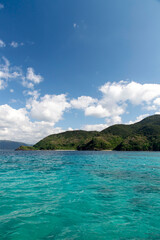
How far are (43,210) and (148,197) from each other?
1074 centimetres

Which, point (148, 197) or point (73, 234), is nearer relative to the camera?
point (73, 234)

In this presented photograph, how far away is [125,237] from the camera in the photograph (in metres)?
8.08

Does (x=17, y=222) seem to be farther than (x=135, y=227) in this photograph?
Yes

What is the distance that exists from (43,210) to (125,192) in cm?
967

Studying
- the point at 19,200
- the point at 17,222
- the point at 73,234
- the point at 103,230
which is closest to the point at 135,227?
the point at 103,230

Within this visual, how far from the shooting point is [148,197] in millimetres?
14805

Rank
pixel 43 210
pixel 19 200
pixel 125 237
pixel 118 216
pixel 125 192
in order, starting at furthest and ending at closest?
1. pixel 125 192
2. pixel 19 200
3. pixel 43 210
4. pixel 118 216
5. pixel 125 237

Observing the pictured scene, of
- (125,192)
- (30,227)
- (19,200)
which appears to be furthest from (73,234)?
(125,192)

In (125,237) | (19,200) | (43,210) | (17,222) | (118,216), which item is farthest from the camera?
(19,200)

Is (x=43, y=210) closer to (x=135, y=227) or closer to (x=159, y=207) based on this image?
(x=135, y=227)

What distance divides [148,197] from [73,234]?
10.1 meters

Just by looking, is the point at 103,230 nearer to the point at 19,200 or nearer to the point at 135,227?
the point at 135,227

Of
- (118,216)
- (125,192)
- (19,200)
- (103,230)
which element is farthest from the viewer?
(125,192)

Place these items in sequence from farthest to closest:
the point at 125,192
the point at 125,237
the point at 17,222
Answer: the point at 125,192 < the point at 17,222 < the point at 125,237
